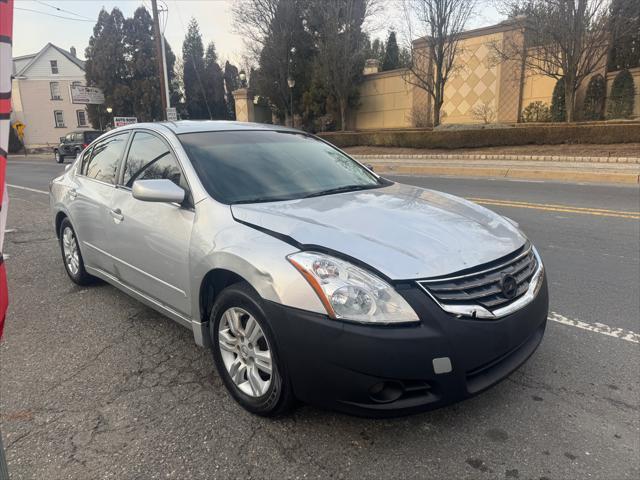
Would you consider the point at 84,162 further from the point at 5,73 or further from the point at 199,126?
the point at 5,73

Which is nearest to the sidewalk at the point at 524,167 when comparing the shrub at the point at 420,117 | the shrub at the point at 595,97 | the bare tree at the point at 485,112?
the shrub at the point at 595,97

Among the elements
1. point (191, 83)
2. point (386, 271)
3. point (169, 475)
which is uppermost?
point (191, 83)

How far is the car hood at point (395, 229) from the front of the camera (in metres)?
2.30

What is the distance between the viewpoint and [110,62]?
42.7 meters

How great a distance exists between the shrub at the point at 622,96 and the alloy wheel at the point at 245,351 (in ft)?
67.1

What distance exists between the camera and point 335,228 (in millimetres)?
2547

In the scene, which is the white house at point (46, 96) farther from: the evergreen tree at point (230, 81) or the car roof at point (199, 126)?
the car roof at point (199, 126)

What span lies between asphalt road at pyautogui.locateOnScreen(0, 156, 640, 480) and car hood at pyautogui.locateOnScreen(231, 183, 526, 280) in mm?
869

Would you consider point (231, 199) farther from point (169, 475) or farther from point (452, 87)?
point (452, 87)

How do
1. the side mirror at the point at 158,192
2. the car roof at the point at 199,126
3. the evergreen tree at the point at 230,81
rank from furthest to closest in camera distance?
the evergreen tree at the point at 230,81, the car roof at the point at 199,126, the side mirror at the point at 158,192

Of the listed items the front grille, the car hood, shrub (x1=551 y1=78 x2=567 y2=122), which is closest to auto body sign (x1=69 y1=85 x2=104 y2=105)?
shrub (x1=551 y1=78 x2=567 y2=122)

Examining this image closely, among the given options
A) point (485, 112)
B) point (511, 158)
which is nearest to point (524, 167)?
point (511, 158)

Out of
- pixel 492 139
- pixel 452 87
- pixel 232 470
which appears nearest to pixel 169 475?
pixel 232 470

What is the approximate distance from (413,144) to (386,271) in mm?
19078
